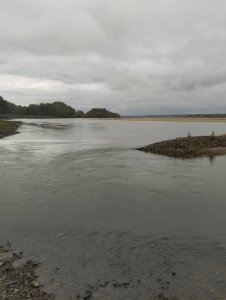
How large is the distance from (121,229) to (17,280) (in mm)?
5295

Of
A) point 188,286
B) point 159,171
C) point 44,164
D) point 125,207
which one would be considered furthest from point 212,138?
point 188,286

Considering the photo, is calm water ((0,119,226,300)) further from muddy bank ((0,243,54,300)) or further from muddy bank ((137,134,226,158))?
muddy bank ((137,134,226,158))

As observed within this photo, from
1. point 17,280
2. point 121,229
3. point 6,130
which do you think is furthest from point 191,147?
point 6,130

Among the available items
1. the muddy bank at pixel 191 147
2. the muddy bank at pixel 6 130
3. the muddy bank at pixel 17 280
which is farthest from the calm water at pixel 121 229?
the muddy bank at pixel 6 130

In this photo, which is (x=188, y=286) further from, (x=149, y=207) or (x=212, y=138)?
(x=212, y=138)

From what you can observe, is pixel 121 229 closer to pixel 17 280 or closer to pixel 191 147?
pixel 17 280

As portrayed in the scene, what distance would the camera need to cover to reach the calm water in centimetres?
901

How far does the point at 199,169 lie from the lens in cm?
2716

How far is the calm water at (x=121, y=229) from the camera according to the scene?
9008 mm

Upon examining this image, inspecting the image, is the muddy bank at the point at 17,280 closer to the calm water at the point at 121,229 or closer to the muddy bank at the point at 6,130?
the calm water at the point at 121,229

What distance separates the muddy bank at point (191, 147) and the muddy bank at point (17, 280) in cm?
2686

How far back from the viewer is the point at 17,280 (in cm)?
884

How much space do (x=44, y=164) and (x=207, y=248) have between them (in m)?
20.7

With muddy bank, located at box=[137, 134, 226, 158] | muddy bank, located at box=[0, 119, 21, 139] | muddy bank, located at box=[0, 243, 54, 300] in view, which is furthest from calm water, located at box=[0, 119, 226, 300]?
muddy bank, located at box=[0, 119, 21, 139]
